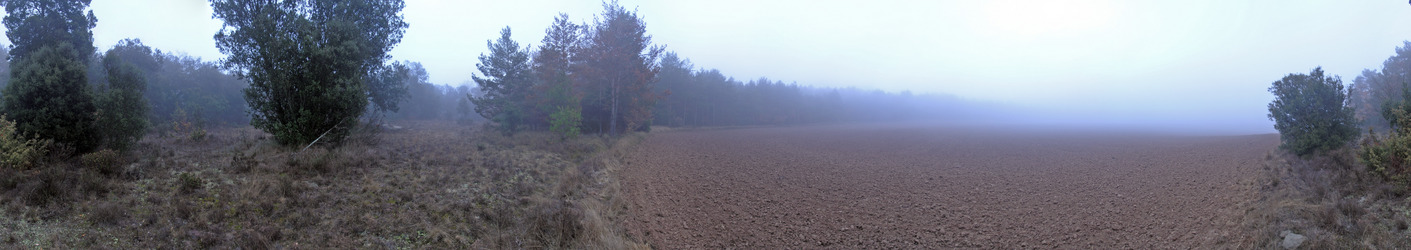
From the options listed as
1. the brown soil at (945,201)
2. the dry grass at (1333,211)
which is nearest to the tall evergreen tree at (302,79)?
the brown soil at (945,201)

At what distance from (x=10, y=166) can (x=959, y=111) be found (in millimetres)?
156505

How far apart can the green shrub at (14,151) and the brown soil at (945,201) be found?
965cm

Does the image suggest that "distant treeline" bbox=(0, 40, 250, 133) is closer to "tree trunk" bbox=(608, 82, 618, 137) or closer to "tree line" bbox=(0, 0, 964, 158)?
"tree line" bbox=(0, 0, 964, 158)

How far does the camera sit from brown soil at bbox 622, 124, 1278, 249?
9391mm

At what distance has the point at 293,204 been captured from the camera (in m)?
7.91

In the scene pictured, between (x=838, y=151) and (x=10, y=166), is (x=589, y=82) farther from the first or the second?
(x=10, y=166)

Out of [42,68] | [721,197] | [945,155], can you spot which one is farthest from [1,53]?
[945,155]

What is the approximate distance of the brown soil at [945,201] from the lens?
9.39 meters

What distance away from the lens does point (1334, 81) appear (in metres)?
13.7

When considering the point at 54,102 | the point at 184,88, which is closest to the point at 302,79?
the point at 54,102

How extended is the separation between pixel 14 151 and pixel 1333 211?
69.0 feet

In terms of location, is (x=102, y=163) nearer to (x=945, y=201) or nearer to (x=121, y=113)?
(x=121, y=113)

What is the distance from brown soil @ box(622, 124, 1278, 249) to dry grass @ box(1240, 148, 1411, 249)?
49 centimetres

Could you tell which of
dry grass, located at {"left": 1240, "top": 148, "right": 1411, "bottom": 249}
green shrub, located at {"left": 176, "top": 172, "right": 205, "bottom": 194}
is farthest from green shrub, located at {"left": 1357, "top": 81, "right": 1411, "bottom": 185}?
green shrub, located at {"left": 176, "top": 172, "right": 205, "bottom": 194}
